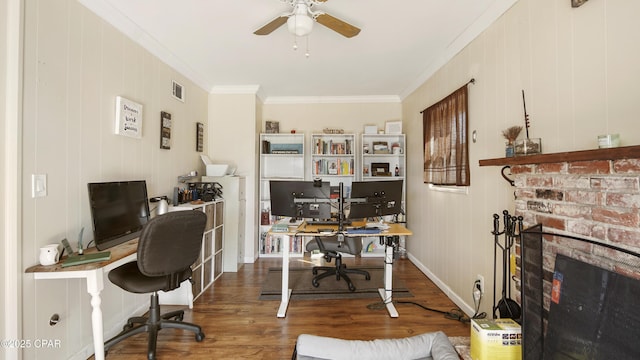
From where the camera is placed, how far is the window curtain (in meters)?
2.47

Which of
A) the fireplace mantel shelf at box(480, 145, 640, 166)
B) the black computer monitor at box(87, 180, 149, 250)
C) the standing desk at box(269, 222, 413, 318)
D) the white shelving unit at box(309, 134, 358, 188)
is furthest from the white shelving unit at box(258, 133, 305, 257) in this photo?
the fireplace mantel shelf at box(480, 145, 640, 166)

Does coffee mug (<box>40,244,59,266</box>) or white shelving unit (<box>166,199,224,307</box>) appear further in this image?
white shelving unit (<box>166,199,224,307</box>)

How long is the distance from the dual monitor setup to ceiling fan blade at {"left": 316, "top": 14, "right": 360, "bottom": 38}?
1313mm

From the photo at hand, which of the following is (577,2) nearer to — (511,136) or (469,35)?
(511,136)

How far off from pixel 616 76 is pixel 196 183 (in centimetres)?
366

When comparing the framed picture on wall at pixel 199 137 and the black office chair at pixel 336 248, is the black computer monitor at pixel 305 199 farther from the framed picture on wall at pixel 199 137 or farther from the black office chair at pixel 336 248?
the framed picture on wall at pixel 199 137

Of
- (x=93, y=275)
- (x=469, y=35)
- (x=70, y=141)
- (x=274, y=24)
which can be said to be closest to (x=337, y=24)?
(x=274, y=24)

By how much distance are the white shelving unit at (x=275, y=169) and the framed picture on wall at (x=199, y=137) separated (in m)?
0.88

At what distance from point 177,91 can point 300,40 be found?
1.60 metres

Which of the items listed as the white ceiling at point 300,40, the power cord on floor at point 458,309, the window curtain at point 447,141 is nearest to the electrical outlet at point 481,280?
the power cord on floor at point 458,309

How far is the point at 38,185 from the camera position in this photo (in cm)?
157

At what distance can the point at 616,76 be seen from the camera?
1210 millimetres

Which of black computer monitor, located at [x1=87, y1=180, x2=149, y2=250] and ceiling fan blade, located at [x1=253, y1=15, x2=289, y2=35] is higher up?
ceiling fan blade, located at [x1=253, y1=15, x2=289, y2=35]

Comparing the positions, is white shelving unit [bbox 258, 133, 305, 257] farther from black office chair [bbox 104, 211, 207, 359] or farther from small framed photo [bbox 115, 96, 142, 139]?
black office chair [bbox 104, 211, 207, 359]
